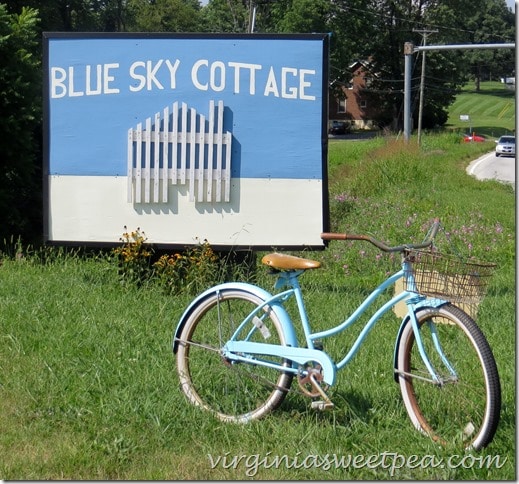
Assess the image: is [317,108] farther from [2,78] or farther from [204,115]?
[2,78]

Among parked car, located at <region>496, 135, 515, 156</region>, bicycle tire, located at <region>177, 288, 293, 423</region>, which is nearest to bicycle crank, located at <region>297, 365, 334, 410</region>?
bicycle tire, located at <region>177, 288, 293, 423</region>

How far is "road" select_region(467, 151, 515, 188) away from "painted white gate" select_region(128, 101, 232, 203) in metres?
28.8

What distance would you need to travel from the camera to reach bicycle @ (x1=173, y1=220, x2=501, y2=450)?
15.3 ft

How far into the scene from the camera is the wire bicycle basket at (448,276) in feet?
15.2

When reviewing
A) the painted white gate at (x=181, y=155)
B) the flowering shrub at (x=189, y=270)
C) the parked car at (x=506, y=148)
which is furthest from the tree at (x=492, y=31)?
the flowering shrub at (x=189, y=270)

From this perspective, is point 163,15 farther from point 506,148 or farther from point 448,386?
point 448,386

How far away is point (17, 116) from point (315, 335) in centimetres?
1004

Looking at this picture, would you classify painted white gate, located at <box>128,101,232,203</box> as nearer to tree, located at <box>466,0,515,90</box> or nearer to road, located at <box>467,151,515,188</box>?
road, located at <box>467,151,515,188</box>

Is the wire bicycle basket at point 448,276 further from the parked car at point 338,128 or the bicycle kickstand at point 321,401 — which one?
the parked car at point 338,128

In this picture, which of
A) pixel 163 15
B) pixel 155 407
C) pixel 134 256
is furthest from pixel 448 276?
pixel 163 15

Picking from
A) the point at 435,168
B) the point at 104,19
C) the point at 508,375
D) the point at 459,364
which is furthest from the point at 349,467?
the point at 104,19

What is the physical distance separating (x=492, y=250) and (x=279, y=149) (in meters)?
7.10

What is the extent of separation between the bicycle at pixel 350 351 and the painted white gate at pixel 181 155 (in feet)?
12.0

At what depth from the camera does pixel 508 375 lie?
583 cm
